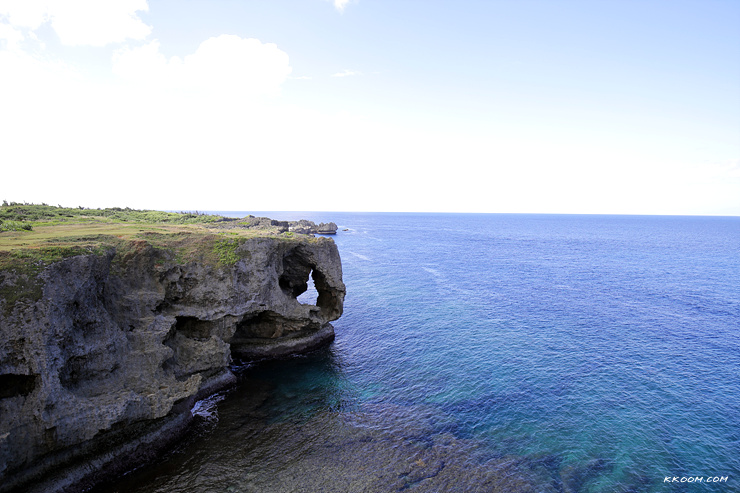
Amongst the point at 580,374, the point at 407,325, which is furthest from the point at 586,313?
the point at 407,325

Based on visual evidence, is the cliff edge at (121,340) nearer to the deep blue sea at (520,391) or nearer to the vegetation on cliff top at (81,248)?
the vegetation on cliff top at (81,248)

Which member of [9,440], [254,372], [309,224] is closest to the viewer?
[9,440]

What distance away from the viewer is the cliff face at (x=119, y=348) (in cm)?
1925

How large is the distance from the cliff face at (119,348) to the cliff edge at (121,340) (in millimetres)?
64

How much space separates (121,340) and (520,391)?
3156 centimetres

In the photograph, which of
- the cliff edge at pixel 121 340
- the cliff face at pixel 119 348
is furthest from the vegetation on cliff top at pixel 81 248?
the cliff face at pixel 119 348

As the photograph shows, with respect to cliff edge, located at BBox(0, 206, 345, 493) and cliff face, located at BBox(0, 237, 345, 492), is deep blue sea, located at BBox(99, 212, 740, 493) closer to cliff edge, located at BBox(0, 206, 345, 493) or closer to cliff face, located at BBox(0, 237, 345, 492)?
cliff face, located at BBox(0, 237, 345, 492)

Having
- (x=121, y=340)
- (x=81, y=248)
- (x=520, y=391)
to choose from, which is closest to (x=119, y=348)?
(x=121, y=340)

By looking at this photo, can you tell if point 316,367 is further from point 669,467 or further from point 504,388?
point 669,467

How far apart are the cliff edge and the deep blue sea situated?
2811 millimetres

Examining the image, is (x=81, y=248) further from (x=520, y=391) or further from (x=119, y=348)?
(x=520, y=391)

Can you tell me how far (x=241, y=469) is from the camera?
73.8ft

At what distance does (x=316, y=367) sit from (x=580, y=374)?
25470 millimetres

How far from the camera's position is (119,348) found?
80.6ft
